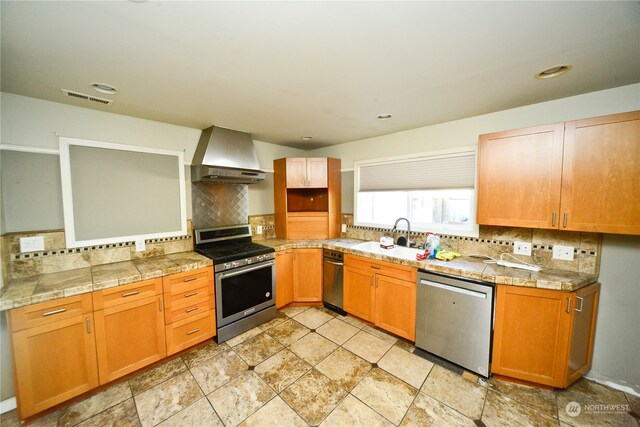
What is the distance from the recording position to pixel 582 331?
5.86ft

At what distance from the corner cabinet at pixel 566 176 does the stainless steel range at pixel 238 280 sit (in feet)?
7.82

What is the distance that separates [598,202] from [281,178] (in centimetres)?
317

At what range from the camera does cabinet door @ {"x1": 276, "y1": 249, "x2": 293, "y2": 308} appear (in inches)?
118

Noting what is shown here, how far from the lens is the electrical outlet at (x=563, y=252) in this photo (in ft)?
6.45

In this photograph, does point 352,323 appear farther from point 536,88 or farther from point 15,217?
point 15,217

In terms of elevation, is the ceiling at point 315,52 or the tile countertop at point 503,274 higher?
the ceiling at point 315,52

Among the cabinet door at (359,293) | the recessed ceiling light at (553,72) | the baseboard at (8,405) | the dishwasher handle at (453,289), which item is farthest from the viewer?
the cabinet door at (359,293)

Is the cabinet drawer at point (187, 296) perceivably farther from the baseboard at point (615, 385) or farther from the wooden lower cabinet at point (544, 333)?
the baseboard at point (615, 385)

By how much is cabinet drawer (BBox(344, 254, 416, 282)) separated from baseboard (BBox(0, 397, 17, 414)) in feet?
9.63

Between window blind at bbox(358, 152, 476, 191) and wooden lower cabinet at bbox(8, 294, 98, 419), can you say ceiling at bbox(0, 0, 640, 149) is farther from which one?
wooden lower cabinet at bbox(8, 294, 98, 419)

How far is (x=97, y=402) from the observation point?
1.74 meters

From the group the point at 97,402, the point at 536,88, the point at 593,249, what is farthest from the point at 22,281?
the point at 593,249

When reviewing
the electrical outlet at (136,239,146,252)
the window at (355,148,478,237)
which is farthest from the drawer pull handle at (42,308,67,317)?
the window at (355,148,478,237)

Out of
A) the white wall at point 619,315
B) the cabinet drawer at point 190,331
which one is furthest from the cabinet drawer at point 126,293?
the white wall at point 619,315
